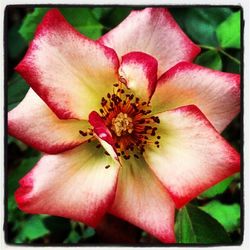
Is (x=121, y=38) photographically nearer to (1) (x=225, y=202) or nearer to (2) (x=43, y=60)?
(2) (x=43, y=60)

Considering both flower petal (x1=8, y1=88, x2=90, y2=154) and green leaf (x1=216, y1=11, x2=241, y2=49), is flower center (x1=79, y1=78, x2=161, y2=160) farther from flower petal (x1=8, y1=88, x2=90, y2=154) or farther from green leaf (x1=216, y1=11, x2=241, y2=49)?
green leaf (x1=216, y1=11, x2=241, y2=49)

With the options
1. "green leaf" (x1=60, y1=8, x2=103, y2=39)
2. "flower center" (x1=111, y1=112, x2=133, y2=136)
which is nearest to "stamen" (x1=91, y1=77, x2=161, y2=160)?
"flower center" (x1=111, y1=112, x2=133, y2=136)

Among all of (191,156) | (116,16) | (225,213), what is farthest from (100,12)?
(225,213)

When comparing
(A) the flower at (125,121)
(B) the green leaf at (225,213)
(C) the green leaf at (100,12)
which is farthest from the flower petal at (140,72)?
(B) the green leaf at (225,213)

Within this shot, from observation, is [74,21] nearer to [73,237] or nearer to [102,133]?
[102,133]

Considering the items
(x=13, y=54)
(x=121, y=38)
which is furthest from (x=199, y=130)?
(x=13, y=54)
